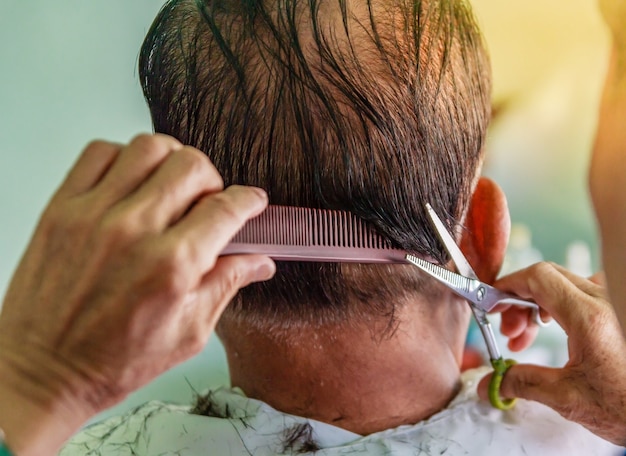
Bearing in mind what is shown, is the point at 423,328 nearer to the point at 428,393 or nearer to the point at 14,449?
the point at 428,393

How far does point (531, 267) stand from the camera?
32.3 inches

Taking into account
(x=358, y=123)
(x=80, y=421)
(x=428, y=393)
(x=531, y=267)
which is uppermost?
(x=358, y=123)

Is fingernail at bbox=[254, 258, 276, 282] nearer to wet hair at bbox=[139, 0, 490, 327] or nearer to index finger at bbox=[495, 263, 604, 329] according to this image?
wet hair at bbox=[139, 0, 490, 327]

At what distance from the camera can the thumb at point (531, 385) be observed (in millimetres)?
789

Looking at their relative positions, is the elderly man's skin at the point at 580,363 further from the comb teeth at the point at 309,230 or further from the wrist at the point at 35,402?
the wrist at the point at 35,402

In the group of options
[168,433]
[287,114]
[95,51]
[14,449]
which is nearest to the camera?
[14,449]

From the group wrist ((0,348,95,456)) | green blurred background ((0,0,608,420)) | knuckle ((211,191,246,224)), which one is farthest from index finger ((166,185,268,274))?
green blurred background ((0,0,608,420))

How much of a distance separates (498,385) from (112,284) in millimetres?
550

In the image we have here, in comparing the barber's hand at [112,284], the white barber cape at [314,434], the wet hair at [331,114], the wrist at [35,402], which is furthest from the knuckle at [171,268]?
the white barber cape at [314,434]

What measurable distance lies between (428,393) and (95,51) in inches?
34.1

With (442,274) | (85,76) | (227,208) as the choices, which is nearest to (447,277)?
(442,274)

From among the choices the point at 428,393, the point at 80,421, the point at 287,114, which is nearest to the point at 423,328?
the point at 428,393

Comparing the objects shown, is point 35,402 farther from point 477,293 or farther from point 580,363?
point 580,363

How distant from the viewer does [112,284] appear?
44 centimetres
